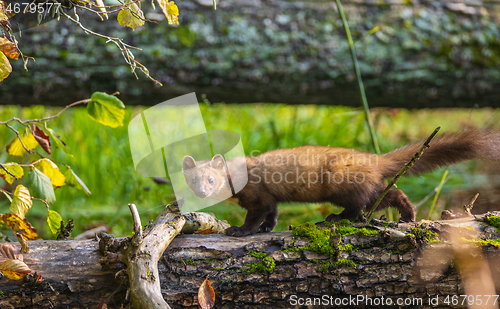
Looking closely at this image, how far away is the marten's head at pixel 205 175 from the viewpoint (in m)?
2.95

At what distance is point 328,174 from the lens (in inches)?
111

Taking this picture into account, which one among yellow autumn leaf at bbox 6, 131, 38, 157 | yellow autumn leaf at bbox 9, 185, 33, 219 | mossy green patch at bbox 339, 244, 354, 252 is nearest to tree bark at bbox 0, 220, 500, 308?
mossy green patch at bbox 339, 244, 354, 252

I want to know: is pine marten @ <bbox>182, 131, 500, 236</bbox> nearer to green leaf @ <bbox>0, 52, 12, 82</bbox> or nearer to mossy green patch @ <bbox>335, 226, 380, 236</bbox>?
mossy green patch @ <bbox>335, 226, 380, 236</bbox>

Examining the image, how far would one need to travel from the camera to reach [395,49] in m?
4.14

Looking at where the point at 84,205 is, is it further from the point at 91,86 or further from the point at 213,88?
the point at 213,88

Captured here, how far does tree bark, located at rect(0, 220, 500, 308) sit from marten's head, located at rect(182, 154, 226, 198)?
89cm

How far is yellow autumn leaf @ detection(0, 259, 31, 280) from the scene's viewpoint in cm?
178

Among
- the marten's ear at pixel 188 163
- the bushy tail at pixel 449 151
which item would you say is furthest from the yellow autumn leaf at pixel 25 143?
the bushy tail at pixel 449 151

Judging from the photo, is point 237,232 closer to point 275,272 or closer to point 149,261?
point 275,272

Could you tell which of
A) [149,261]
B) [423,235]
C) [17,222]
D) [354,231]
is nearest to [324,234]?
[354,231]

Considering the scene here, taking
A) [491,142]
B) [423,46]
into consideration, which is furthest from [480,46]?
A: [491,142]

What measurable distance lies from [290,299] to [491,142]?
1.64 meters

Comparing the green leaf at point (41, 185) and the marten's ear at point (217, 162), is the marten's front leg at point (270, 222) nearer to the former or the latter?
the marten's ear at point (217, 162)

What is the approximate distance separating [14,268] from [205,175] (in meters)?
1.46
